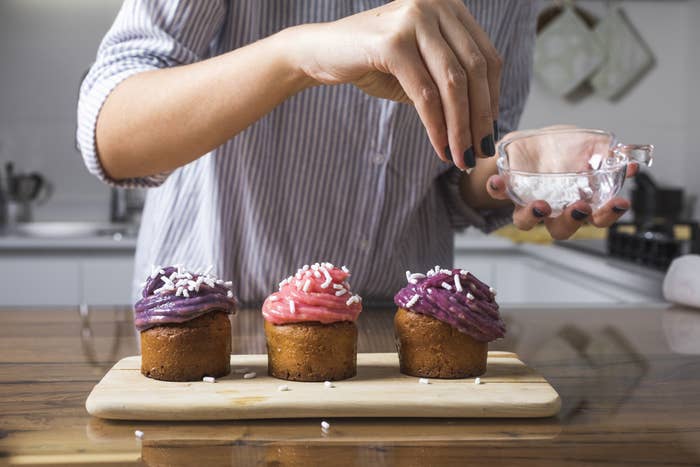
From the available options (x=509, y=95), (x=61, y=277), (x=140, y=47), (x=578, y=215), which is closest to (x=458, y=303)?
(x=578, y=215)

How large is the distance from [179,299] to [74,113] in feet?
8.78

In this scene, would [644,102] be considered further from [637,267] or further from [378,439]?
[378,439]

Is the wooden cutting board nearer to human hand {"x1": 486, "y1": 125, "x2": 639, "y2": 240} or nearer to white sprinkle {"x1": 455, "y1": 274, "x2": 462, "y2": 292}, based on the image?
white sprinkle {"x1": 455, "y1": 274, "x2": 462, "y2": 292}

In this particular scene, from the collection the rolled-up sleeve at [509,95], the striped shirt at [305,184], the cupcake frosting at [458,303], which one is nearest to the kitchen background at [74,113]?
the rolled-up sleeve at [509,95]

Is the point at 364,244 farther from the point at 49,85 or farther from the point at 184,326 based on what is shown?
the point at 49,85

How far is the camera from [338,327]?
97 cm

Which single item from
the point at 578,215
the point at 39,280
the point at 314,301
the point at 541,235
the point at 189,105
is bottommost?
the point at 39,280

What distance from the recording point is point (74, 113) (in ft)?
11.2

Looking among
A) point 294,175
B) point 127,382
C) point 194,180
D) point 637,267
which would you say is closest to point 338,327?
point 127,382

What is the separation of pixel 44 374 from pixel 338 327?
352 mm

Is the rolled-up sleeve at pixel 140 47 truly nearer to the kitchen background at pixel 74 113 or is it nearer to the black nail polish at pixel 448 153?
the black nail polish at pixel 448 153

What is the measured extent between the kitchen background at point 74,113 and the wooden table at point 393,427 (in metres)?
1.65

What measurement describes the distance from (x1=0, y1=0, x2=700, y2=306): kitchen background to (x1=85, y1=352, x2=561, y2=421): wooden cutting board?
1.91 metres

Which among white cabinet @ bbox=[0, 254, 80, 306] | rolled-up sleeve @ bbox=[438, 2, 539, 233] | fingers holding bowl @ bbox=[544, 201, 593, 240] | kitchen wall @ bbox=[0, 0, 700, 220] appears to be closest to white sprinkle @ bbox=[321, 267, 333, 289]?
fingers holding bowl @ bbox=[544, 201, 593, 240]
